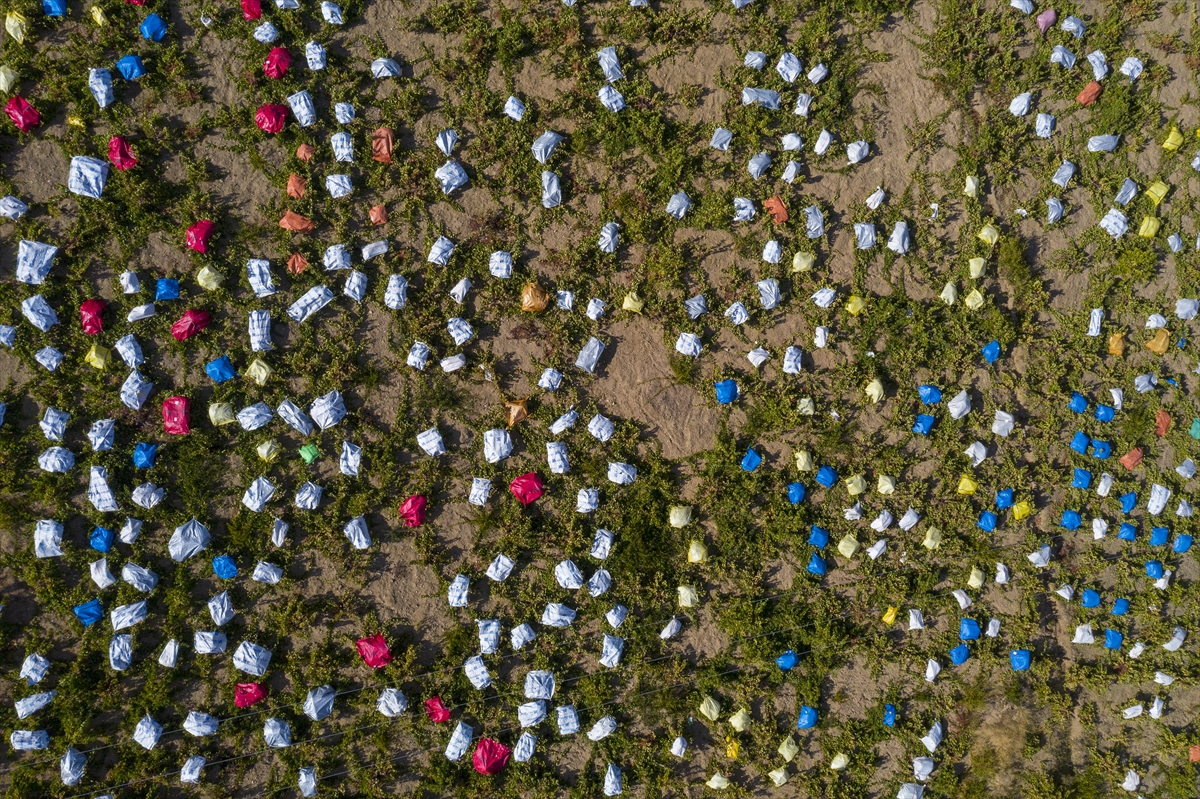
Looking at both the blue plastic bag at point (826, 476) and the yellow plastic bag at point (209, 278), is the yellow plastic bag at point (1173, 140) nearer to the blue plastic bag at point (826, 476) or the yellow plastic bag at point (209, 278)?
the blue plastic bag at point (826, 476)

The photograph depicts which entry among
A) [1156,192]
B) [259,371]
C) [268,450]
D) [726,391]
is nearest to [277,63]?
[259,371]

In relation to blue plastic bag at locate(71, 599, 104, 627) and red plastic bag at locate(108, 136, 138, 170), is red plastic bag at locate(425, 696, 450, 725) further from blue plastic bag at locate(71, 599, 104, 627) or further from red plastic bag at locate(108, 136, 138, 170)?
red plastic bag at locate(108, 136, 138, 170)

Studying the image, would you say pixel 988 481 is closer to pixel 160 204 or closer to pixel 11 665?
pixel 160 204

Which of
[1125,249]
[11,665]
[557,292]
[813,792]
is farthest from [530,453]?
[1125,249]

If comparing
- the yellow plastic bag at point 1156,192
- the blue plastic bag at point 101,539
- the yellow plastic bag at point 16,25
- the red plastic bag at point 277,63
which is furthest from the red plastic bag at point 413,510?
the yellow plastic bag at point 1156,192

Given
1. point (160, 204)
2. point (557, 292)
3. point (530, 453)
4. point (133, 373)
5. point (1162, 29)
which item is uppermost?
point (1162, 29)

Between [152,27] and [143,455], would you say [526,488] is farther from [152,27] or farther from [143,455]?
[152,27]
